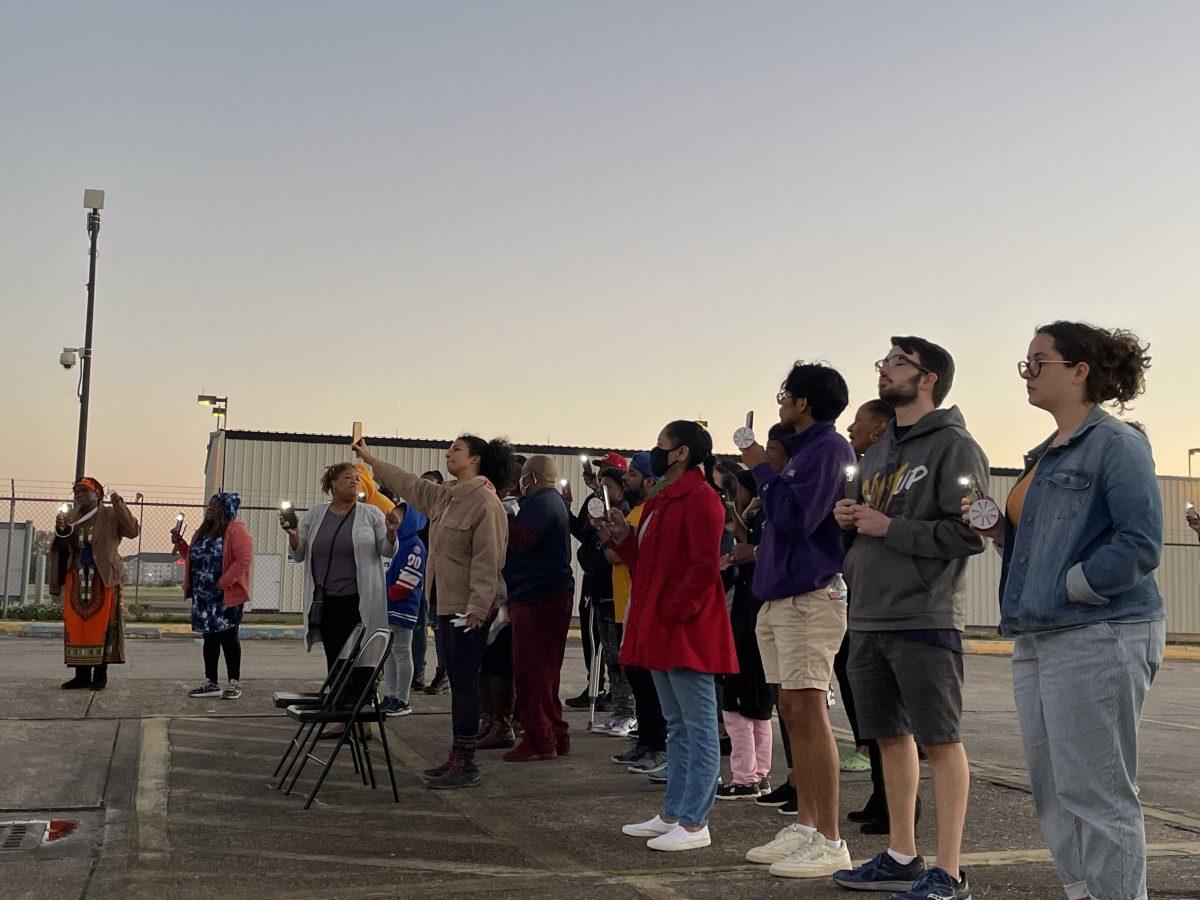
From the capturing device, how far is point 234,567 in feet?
32.6

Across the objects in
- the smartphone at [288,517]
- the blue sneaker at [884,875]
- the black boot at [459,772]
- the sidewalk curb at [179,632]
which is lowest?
the sidewalk curb at [179,632]

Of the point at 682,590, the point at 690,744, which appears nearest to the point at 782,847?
the point at 690,744

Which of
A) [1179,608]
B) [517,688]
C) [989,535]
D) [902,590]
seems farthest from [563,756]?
[1179,608]

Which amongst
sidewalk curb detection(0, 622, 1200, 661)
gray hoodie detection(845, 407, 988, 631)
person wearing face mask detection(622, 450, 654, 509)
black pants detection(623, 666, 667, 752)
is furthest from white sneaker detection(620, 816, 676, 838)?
sidewalk curb detection(0, 622, 1200, 661)

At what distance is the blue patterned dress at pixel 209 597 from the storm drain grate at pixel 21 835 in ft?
14.6

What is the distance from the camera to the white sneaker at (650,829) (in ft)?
16.8

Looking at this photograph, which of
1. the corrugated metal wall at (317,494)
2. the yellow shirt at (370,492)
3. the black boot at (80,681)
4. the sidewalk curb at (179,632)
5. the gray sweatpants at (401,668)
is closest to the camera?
the yellow shirt at (370,492)

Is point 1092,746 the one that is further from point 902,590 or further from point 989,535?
point 902,590

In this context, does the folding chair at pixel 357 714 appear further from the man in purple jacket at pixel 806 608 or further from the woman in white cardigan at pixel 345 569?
the man in purple jacket at pixel 806 608

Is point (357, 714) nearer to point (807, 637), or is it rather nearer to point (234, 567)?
point (807, 637)

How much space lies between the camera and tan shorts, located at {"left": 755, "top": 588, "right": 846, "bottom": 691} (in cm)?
481

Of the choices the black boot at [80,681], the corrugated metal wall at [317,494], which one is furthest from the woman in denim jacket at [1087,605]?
the corrugated metal wall at [317,494]

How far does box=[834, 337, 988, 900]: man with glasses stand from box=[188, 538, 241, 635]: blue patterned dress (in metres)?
6.73

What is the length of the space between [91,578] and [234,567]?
1.50 metres
